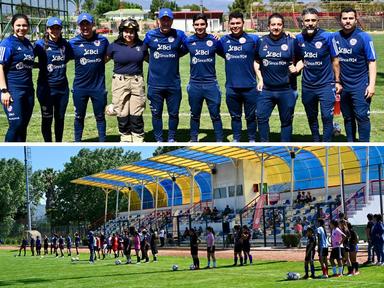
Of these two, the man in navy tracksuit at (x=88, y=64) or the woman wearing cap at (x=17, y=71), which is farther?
the man in navy tracksuit at (x=88, y=64)

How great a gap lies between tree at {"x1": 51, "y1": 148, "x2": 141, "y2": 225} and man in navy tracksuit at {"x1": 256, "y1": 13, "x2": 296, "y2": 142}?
26944 mm

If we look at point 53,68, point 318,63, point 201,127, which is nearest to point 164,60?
point 53,68

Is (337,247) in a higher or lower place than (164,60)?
lower

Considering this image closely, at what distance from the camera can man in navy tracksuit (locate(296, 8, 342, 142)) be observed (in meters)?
9.99

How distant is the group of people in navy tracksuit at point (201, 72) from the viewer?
9977mm

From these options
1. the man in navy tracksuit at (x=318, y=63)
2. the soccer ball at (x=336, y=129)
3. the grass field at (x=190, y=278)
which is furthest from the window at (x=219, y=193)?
the man in navy tracksuit at (x=318, y=63)

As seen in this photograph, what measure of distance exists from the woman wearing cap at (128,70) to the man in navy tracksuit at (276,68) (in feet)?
6.02

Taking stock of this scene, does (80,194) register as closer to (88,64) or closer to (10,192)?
(10,192)

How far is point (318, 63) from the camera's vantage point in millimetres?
10031

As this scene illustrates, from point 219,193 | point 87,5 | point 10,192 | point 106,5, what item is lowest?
point 219,193

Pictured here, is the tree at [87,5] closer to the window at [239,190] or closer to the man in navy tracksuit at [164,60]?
the window at [239,190]

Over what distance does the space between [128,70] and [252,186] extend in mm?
23593

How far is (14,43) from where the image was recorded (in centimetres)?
995

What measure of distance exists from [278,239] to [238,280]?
11434 millimetres
